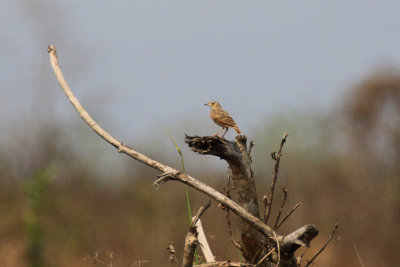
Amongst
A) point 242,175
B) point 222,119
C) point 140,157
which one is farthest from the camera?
point 222,119

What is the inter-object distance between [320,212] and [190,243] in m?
7.85

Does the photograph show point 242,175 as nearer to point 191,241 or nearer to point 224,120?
point 191,241

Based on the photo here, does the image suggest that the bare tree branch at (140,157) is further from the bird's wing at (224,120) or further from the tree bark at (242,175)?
the bird's wing at (224,120)

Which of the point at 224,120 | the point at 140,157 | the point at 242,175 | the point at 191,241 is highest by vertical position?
the point at 224,120

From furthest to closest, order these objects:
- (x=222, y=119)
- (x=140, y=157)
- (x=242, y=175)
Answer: (x=222, y=119), (x=242, y=175), (x=140, y=157)

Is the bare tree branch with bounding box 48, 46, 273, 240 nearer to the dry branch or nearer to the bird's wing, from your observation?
the dry branch

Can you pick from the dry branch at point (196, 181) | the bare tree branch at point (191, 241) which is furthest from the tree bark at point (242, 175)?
the bare tree branch at point (191, 241)

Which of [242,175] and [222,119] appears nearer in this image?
[242,175]

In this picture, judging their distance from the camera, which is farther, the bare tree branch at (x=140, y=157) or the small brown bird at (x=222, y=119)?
the small brown bird at (x=222, y=119)

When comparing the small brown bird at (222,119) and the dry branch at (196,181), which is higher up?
the small brown bird at (222,119)

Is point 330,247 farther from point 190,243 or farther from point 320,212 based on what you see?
point 190,243

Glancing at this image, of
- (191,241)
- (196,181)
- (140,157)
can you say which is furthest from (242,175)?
(140,157)

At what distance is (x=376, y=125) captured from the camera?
938 cm

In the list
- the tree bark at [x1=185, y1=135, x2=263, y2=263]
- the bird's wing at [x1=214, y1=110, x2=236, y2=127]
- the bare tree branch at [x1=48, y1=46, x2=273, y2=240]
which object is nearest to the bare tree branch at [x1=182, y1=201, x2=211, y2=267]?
the bare tree branch at [x1=48, y1=46, x2=273, y2=240]
